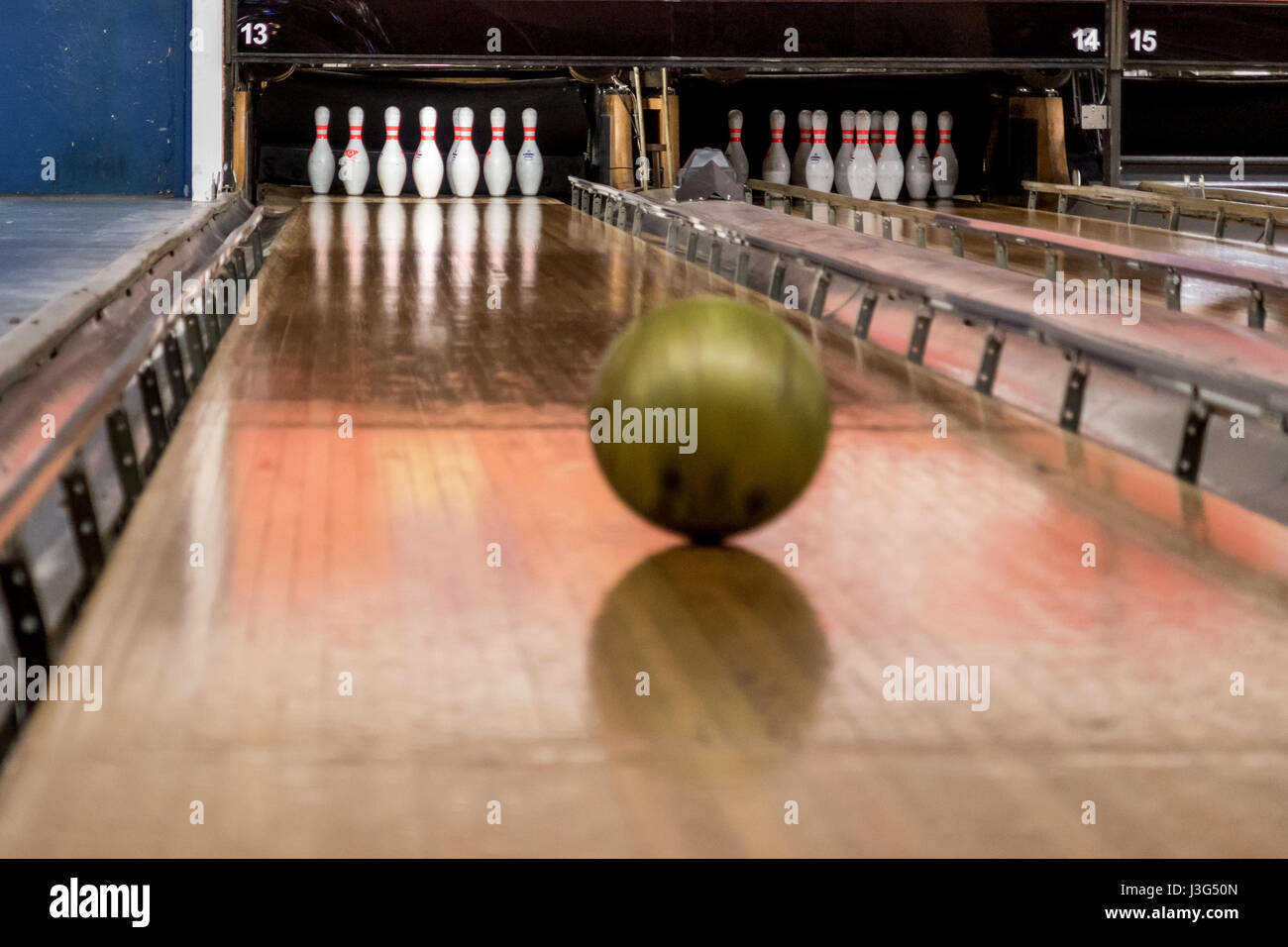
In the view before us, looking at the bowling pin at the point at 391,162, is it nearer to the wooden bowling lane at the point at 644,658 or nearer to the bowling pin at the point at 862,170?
the bowling pin at the point at 862,170

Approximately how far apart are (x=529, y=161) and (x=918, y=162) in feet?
6.22

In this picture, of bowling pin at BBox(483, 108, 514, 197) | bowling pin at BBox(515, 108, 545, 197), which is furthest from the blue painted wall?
bowling pin at BBox(515, 108, 545, 197)

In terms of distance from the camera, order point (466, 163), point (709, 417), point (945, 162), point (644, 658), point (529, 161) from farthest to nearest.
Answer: point (529, 161) → point (466, 163) → point (945, 162) → point (709, 417) → point (644, 658)

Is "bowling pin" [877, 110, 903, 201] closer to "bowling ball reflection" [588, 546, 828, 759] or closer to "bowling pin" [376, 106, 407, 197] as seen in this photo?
"bowling pin" [376, 106, 407, 197]

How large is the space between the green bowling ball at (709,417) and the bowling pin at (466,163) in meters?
6.27

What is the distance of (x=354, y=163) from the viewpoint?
25.5 ft

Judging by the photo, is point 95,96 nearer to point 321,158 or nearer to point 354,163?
point 321,158

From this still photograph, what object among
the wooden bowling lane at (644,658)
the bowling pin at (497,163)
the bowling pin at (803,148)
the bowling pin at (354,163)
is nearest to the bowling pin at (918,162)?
the bowling pin at (803,148)

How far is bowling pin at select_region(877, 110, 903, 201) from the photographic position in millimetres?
7605

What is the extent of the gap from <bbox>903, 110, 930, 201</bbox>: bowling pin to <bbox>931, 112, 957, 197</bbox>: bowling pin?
5cm

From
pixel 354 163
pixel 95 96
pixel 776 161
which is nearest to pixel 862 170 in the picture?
pixel 776 161

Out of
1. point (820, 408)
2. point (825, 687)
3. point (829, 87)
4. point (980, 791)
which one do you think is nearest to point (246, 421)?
point (820, 408)

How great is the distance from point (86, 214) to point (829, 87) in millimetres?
3766

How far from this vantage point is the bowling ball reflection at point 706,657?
4.20 feet
